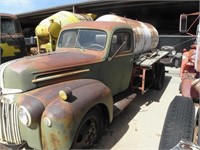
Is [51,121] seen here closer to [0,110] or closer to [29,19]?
[0,110]

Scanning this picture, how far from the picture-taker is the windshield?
418cm

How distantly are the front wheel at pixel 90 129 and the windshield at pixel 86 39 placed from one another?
135 centimetres

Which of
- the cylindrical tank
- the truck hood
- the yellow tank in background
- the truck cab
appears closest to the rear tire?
the truck hood

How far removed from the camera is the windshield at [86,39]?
4.18 metres

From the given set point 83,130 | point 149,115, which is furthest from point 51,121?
point 149,115

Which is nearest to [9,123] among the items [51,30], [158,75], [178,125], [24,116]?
[24,116]

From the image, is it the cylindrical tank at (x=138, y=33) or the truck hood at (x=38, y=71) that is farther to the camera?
the cylindrical tank at (x=138, y=33)

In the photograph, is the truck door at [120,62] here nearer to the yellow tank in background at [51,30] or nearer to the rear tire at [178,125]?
the rear tire at [178,125]

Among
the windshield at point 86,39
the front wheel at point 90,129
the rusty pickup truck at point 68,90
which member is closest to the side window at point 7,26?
the rusty pickup truck at point 68,90

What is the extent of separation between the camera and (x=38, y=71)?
3.07 m

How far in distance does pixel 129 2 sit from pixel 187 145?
13.0 metres

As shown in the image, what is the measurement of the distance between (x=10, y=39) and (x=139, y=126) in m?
5.04

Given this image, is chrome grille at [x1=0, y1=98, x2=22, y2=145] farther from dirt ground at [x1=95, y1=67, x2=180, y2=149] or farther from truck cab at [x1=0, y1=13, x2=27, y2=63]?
truck cab at [x1=0, y1=13, x2=27, y2=63]

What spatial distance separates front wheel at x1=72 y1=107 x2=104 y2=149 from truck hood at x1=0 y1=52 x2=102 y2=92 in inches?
28.1
